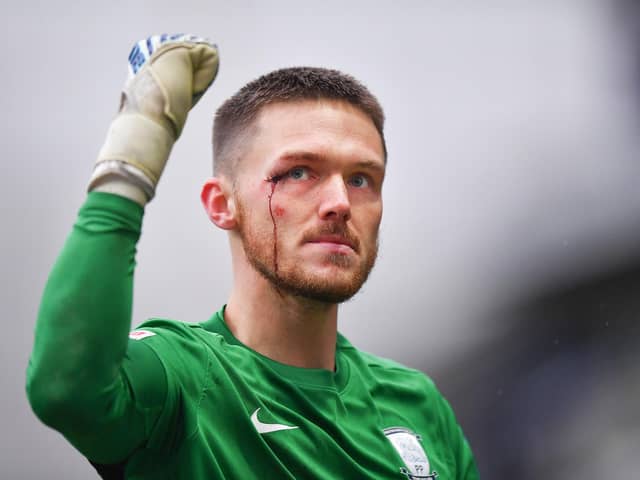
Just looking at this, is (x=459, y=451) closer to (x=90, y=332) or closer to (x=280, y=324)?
(x=280, y=324)

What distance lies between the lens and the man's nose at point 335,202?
1.86m

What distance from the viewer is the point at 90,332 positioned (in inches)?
46.7

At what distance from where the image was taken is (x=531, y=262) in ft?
17.0

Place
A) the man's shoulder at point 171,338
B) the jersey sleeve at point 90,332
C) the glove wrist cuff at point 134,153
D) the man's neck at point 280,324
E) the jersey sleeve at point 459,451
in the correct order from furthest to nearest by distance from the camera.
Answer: the jersey sleeve at point 459,451
the man's neck at point 280,324
the man's shoulder at point 171,338
the glove wrist cuff at point 134,153
the jersey sleeve at point 90,332

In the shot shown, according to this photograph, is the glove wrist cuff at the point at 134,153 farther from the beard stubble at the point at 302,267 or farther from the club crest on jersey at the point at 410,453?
the club crest on jersey at the point at 410,453

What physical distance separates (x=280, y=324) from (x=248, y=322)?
0.09m

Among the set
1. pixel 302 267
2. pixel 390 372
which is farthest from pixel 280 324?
pixel 390 372

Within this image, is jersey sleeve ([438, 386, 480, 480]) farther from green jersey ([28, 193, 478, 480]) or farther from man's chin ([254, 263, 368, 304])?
man's chin ([254, 263, 368, 304])

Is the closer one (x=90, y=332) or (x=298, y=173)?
(x=90, y=332)

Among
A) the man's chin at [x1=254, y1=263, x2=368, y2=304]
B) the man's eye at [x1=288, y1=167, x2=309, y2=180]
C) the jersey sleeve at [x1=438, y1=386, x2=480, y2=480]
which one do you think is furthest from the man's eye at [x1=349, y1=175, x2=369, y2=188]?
the jersey sleeve at [x1=438, y1=386, x2=480, y2=480]

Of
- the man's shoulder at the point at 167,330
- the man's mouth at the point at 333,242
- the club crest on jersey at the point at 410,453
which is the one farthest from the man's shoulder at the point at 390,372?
the man's shoulder at the point at 167,330

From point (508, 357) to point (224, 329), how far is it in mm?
3574

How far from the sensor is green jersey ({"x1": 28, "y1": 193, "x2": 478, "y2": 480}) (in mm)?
1194

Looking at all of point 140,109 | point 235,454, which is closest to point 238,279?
point 235,454
